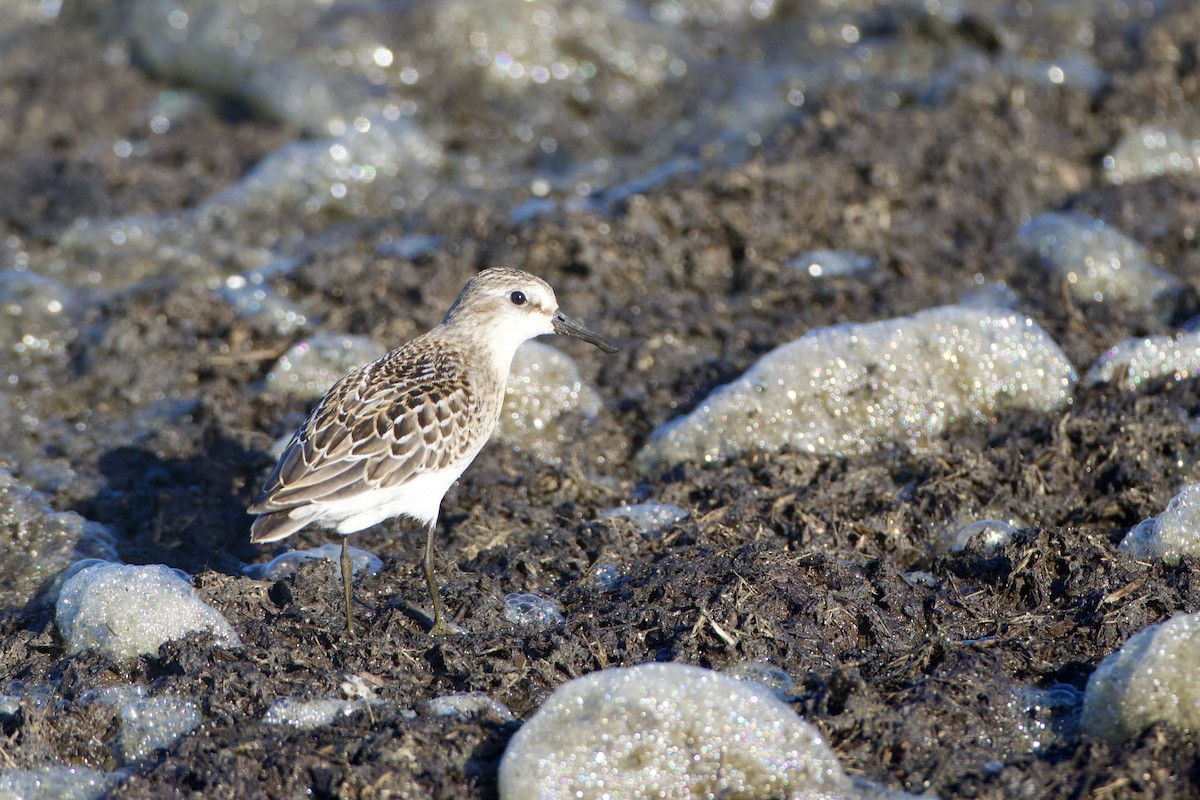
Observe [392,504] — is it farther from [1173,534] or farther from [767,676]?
[1173,534]

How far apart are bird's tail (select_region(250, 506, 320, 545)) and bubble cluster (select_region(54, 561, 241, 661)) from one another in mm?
342

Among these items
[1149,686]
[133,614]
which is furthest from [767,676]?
[133,614]

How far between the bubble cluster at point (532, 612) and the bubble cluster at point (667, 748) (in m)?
0.88

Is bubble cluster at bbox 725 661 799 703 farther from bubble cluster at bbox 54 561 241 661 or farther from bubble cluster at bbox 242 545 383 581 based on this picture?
bubble cluster at bbox 54 561 241 661

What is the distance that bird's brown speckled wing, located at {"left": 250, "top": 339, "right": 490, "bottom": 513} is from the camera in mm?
4664

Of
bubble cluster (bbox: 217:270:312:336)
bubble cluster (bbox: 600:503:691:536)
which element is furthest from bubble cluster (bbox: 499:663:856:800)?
bubble cluster (bbox: 217:270:312:336)

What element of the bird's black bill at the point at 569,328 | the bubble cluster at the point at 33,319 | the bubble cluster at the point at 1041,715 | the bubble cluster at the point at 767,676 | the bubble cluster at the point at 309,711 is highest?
the bird's black bill at the point at 569,328

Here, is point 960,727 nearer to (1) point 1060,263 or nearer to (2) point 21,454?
(1) point 1060,263

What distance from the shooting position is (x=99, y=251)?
785 centimetres

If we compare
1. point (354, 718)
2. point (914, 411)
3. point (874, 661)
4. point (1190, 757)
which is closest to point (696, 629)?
point (874, 661)

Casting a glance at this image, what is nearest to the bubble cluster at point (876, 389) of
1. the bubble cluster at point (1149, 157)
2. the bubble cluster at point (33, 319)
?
the bubble cluster at point (1149, 157)

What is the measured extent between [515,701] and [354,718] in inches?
21.8

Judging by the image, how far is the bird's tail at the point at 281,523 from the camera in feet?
14.9

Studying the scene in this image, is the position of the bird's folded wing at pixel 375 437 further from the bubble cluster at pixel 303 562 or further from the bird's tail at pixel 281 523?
the bubble cluster at pixel 303 562
